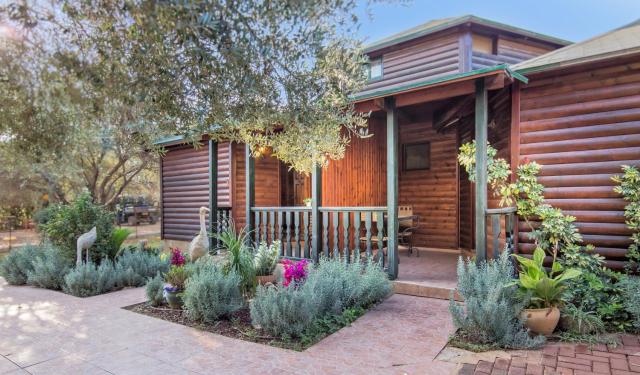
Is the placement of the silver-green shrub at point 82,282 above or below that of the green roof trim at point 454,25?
below

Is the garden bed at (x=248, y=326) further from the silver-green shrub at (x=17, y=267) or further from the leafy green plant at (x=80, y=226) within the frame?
the silver-green shrub at (x=17, y=267)

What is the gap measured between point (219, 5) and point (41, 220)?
12320 mm

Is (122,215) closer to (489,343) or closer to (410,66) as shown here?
(410,66)

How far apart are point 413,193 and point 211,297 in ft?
17.3

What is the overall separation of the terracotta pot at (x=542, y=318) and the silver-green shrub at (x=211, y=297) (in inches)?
107

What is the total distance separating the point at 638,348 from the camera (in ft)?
9.50

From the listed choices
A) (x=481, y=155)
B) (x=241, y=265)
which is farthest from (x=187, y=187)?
(x=481, y=155)

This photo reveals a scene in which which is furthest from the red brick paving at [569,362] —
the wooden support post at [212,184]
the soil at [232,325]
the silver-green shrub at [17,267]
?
the silver-green shrub at [17,267]

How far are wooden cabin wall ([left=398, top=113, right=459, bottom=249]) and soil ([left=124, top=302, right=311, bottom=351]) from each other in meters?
4.76

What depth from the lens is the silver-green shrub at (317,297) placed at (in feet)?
10.5

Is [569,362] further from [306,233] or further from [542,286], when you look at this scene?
[306,233]

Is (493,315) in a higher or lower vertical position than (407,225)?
lower

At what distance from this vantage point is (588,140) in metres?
4.11

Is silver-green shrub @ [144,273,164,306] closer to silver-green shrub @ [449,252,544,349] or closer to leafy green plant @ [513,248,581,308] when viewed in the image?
silver-green shrub @ [449,252,544,349]
